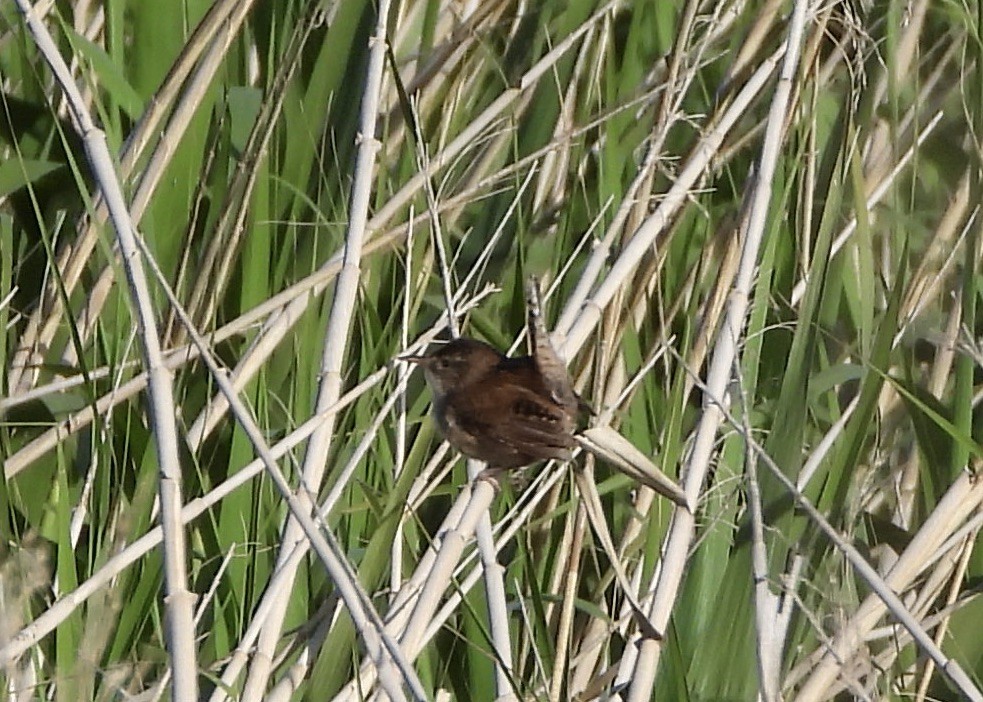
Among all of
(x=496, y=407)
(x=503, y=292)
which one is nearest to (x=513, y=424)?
(x=496, y=407)

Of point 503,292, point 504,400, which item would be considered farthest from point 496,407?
point 503,292

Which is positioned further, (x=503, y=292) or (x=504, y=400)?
(x=503, y=292)

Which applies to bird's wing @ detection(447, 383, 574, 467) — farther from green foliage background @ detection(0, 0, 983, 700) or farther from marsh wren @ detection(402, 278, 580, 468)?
green foliage background @ detection(0, 0, 983, 700)

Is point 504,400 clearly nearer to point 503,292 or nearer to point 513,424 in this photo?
point 513,424

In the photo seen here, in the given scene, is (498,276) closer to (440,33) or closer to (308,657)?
(440,33)

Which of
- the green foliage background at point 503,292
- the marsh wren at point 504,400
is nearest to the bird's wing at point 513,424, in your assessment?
the marsh wren at point 504,400

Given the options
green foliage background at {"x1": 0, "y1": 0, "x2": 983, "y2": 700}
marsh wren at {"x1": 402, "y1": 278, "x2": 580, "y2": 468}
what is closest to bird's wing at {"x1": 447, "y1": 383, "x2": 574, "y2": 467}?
marsh wren at {"x1": 402, "y1": 278, "x2": 580, "y2": 468}

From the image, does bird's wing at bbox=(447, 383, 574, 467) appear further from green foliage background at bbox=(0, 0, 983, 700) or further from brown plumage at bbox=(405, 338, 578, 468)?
green foliage background at bbox=(0, 0, 983, 700)

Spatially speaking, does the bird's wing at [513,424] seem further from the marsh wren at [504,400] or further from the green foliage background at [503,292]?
the green foliage background at [503,292]

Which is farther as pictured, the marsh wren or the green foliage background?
the green foliage background
